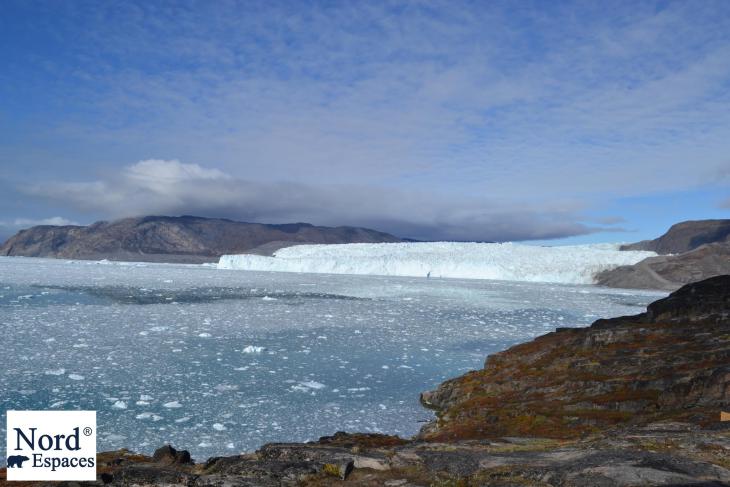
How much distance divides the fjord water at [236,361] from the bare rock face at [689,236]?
134 m

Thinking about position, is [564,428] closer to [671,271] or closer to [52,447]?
[52,447]

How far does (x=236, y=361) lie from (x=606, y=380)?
34.2 feet

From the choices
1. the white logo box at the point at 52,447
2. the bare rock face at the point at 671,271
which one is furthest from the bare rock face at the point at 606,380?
the bare rock face at the point at 671,271

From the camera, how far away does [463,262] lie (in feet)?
237

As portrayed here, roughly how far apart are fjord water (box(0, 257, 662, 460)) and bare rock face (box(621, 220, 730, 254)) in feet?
440

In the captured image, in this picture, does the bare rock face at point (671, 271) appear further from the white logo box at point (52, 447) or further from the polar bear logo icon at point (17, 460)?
the polar bear logo icon at point (17, 460)

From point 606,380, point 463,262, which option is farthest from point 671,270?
point 606,380

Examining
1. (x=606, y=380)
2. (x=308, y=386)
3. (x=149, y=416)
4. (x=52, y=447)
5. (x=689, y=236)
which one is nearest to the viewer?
(x=52, y=447)

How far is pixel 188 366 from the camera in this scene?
14688 millimetres

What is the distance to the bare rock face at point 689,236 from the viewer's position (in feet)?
467

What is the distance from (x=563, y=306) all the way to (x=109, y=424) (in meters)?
31.2

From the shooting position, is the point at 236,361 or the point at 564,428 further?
the point at 236,361

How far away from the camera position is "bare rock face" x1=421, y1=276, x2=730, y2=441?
880cm

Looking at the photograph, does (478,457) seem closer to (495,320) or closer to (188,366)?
(188,366)
